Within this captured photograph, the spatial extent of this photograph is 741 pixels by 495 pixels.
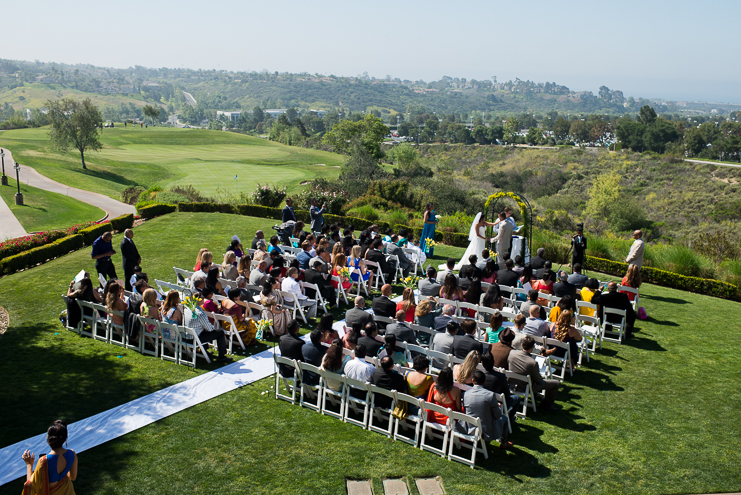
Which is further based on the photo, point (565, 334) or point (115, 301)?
point (115, 301)

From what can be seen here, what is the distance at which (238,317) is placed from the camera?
9.90 metres

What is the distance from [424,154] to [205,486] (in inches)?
5377

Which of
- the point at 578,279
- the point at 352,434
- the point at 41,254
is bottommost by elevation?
the point at 41,254

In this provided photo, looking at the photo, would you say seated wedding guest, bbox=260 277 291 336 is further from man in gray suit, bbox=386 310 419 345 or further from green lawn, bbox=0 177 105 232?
→ green lawn, bbox=0 177 105 232

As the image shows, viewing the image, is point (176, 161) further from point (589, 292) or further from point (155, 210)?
point (589, 292)

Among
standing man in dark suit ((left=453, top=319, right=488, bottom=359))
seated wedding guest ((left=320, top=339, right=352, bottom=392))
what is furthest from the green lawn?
standing man in dark suit ((left=453, top=319, right=488, bottom=359))

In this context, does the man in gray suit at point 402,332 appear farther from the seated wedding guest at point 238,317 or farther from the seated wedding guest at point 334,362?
the seated wedding guest at point 238,317

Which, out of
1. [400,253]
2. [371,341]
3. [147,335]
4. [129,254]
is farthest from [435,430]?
[129,254]

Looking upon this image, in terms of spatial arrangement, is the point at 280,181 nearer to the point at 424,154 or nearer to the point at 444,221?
the point at 444,221

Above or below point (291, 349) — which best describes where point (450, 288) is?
above

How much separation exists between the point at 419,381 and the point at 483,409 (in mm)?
913

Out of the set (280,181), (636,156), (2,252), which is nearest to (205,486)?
(2,252)

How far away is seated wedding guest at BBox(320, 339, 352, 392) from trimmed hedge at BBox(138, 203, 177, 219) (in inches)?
737

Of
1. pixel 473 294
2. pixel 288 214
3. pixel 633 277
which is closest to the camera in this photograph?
pixel 473 294
